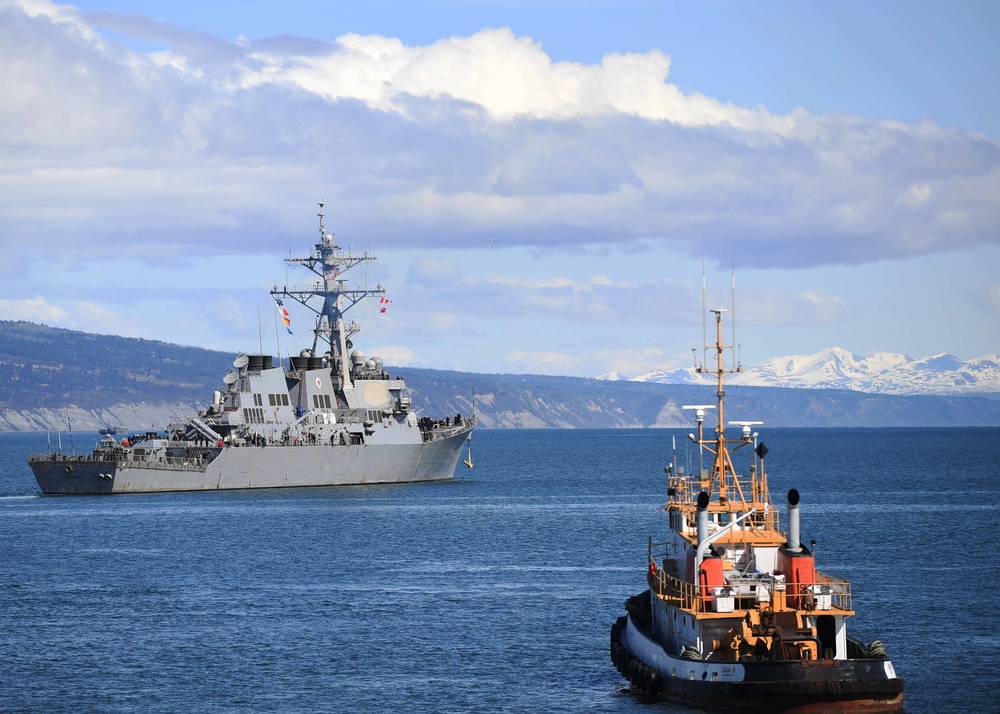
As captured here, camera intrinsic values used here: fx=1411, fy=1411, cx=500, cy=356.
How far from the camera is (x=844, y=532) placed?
6956cm

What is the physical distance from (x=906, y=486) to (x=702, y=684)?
80.6 meters

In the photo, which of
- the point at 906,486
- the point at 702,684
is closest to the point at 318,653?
the point at 702,684

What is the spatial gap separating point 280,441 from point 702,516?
6706 centimetres

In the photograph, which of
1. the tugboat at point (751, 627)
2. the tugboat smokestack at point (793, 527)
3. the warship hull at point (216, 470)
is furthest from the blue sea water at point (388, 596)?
the tugboat smokestack at point (793, 527)

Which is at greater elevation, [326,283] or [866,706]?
[326,283]

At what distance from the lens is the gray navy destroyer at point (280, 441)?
9450 centimetres

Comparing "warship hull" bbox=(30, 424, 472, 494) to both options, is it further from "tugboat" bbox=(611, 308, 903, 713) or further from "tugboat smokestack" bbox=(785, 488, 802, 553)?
"tugboat smokestack" bbox=(785, 488, 802, 553)

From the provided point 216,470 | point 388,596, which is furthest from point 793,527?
point 216,470

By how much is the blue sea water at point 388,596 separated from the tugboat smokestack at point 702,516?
13.8ft

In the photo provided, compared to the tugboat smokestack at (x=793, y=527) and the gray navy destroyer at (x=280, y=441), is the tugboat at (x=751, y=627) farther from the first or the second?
the gray navy destroyer at (x=280, y=441)

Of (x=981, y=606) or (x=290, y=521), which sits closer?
(x=981, y=606)

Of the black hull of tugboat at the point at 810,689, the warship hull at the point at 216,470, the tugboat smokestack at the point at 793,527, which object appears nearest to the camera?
the black hull of tugboat at the point at 810,689

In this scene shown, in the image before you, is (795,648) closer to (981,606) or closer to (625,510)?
(981,606)

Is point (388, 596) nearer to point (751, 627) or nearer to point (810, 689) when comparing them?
point (751, 627)
